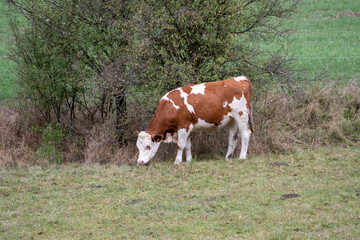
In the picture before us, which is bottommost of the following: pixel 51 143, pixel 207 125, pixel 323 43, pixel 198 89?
pixel 51 143

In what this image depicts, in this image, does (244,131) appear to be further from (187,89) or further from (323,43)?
(323,43)

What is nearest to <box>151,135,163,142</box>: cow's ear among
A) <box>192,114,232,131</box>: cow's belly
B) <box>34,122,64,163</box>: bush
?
<box>192,114,232,131</box>: cow's belly

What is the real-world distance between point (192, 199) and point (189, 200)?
0.08m

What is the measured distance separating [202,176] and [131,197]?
1.82m

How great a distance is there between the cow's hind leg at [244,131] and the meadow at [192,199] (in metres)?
0.34

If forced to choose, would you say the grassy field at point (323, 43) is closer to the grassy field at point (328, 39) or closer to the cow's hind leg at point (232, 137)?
the grassy field at point (328, 39)

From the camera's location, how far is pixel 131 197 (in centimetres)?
850

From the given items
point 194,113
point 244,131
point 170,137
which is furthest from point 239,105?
point 170,137

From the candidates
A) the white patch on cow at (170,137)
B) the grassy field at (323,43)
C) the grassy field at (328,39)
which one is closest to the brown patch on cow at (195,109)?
the white patch on cow at (170,137)

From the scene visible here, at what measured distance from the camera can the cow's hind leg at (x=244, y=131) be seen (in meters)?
11.3

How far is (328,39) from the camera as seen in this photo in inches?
1008

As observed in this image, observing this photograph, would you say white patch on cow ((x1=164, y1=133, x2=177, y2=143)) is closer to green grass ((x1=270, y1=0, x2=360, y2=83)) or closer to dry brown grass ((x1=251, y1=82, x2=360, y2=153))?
dry brown grass ((x1=251, y1=82, x2=360, y2=153))

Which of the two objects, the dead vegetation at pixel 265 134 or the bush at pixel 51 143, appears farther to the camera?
the bush at pixel 51 143

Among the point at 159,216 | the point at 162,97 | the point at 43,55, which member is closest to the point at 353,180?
the point at 159,216
